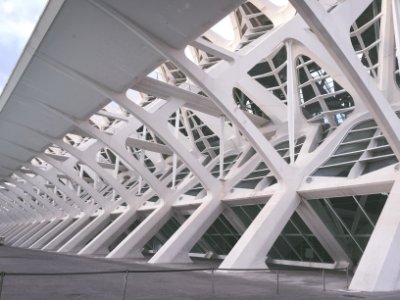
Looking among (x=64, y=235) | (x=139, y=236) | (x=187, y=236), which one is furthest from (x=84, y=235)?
(x=187, y=236)

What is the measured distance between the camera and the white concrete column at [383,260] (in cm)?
1112

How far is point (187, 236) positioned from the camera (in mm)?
20016

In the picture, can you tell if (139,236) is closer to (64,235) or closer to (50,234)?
(64,235)

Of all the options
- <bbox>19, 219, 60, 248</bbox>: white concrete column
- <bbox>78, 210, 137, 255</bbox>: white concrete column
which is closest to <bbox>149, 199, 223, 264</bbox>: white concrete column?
<bbox>78, 210, 137, 255</bbox>: white concrete column

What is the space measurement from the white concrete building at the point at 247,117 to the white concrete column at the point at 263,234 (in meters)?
0.05

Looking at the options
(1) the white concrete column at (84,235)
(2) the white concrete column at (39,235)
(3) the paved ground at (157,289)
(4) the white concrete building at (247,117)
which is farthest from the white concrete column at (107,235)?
(2) the white concrete column at (39,235)

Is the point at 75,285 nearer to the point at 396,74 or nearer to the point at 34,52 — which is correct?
the point at 34,52

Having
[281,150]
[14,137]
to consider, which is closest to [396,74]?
[281,150]

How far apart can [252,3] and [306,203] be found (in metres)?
15.2

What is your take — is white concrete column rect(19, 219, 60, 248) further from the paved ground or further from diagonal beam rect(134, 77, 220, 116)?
the paved ground

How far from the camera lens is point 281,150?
22500mm

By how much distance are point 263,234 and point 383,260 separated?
5.18m

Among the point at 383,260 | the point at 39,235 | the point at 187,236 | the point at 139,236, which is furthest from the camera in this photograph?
the point at 39,235

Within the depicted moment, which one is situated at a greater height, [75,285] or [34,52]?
[34,52]
